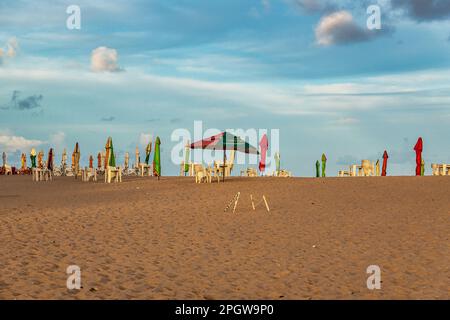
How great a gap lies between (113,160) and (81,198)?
11680 mm

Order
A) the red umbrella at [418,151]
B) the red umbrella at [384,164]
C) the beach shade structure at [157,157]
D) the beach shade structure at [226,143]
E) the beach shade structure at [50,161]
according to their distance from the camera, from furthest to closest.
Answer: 1. the beach shade structure at [50,161]
2. the red umbrella at [384,164]
3. the beach shade structure at [157,157]
4. the red umbrella at [418,151]
5. the beach shade structure at [226,143]

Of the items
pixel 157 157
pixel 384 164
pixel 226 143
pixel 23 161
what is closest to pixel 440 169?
pixel 384 164

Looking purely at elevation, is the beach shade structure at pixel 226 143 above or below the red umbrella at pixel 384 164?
above

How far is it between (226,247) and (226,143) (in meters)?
18.7

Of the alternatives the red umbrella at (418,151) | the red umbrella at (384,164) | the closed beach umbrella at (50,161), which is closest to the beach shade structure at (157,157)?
the closed beach umbrella at (50,161)

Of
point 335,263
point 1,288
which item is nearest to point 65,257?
point 1,288

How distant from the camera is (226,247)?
11.9 meters

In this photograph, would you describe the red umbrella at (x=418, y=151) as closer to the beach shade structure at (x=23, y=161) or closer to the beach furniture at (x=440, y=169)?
the beach furniture at (x=440, y=169)

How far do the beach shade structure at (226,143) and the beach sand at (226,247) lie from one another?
8532mm

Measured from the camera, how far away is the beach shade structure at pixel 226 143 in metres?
30.5

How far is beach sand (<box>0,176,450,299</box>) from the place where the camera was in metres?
8.53

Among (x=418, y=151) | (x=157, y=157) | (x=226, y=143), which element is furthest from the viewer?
(x=157, y=157)

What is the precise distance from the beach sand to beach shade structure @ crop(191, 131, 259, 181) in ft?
28.0

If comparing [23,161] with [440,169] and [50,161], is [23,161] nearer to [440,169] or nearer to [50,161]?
[50,161]
